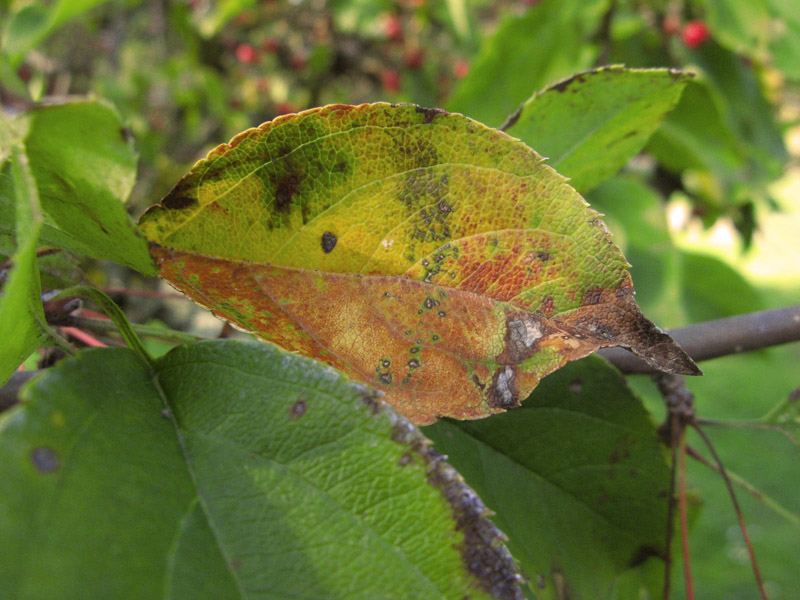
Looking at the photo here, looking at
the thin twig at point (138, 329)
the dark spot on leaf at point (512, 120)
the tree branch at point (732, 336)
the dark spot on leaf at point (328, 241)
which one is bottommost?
the tree branch at point (732, 336)

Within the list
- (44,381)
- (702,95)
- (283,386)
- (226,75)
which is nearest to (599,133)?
(283,386)

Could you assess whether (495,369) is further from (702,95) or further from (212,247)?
(702,95)

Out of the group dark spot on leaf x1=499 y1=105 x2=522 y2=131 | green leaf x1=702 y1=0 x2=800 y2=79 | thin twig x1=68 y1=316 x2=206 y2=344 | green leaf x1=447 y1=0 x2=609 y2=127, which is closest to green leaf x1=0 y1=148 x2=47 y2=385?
thin twig x1=68 y1=316 x2=206 y2=344

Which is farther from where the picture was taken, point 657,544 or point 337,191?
point 657,544

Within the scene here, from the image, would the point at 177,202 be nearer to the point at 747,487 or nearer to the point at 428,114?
the point at 428,114

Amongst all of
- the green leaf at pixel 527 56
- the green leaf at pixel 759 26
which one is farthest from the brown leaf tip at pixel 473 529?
the green leaf at pixel 759 26

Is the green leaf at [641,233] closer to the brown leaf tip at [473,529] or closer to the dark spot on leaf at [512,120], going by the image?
the dark spot on leaf at [512,120]

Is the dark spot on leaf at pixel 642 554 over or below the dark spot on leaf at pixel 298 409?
below

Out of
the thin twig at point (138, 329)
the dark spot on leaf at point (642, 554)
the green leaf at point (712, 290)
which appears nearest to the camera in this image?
the thin twig at point (138, 329)

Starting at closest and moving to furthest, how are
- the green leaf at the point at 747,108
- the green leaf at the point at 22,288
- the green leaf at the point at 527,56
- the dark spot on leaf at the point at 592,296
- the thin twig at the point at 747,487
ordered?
the green leaf at the point at 22,288
the dark spot on leaf at the point at 592,296
the thin twig at the point at 747,487
the green leaf at the point at 527,56
the green leaf at the point at 747,108
